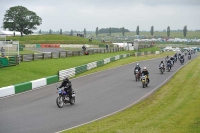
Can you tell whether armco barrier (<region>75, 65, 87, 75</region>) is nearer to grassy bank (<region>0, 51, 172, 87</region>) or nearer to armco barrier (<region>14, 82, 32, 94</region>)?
A: grassy bank (<region>0, 51, 172, 87</region>)

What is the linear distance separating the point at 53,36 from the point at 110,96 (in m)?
83.6

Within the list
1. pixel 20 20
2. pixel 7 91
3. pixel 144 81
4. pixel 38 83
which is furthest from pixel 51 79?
pixel 20 20

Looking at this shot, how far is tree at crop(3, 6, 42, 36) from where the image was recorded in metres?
111

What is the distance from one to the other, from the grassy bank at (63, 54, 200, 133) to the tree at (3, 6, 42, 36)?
92.7 metres

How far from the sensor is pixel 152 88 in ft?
88.9

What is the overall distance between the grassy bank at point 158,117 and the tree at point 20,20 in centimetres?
9266

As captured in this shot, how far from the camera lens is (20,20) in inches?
4368

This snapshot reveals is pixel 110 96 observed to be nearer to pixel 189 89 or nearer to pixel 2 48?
pixel 189 89

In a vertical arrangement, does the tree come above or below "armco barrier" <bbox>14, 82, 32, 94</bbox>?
above

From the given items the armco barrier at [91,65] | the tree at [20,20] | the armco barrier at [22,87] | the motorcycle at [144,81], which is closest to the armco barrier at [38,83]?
the armco barrier at [22,87]

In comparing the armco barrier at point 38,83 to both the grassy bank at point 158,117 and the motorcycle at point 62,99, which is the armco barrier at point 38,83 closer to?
the motorcycle at point 62,99

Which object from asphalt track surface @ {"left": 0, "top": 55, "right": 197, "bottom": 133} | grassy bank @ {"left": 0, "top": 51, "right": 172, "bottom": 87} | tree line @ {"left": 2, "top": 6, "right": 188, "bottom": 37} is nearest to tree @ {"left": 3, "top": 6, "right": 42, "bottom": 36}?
tree line @ {"left": 2, "top": 6, "right": 188, "bottom": 37}

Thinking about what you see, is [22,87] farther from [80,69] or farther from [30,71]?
[80,69]

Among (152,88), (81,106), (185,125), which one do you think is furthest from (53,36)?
(185,125)
